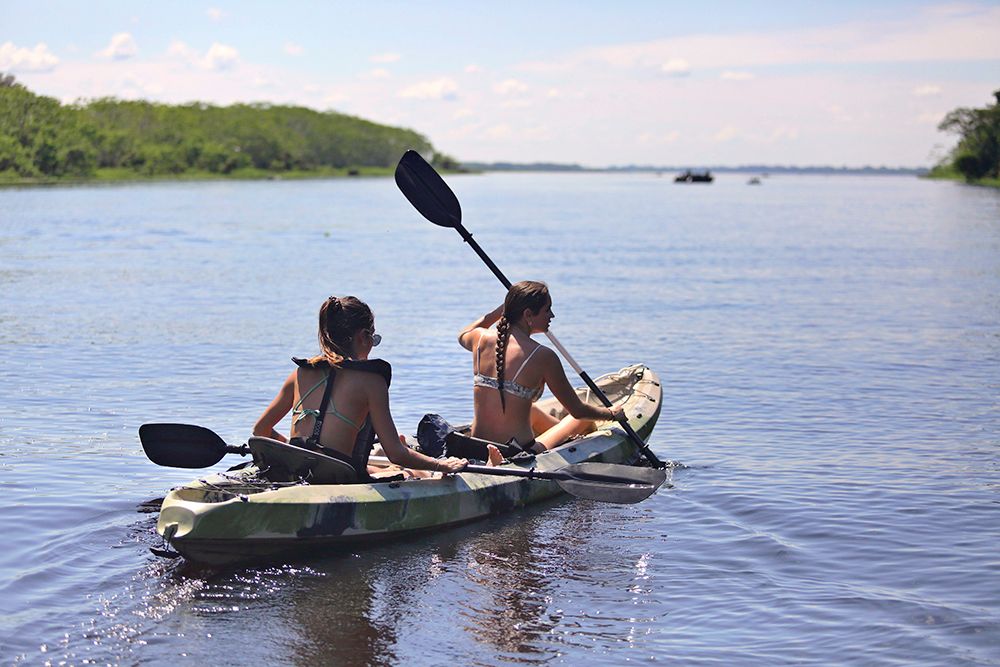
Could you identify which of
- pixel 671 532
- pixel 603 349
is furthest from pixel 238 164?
pixel 671 532

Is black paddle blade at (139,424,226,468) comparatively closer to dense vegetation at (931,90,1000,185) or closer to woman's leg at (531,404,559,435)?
woman's leg at (531,404,559,435)

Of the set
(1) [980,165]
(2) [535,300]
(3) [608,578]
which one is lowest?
(3) [608,578]

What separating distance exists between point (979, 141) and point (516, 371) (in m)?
104

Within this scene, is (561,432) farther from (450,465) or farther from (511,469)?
(450,465)

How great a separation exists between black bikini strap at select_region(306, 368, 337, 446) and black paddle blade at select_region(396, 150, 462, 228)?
3583mm

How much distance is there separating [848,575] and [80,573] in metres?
4.96

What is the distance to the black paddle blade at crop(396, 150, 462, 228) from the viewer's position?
1089cm

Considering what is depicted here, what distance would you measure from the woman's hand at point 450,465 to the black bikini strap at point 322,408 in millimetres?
922

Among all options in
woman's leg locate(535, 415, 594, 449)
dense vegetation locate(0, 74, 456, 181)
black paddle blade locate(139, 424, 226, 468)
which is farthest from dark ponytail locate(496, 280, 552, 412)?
dense vegetation locate(0, 74, 456, 181)

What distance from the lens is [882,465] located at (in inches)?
439

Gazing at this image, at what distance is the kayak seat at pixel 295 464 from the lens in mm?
7508

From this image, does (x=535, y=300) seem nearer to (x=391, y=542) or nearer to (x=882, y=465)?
(x=391, y=542)

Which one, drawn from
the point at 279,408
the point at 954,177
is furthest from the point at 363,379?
the point at 954,177

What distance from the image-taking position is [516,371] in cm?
894
